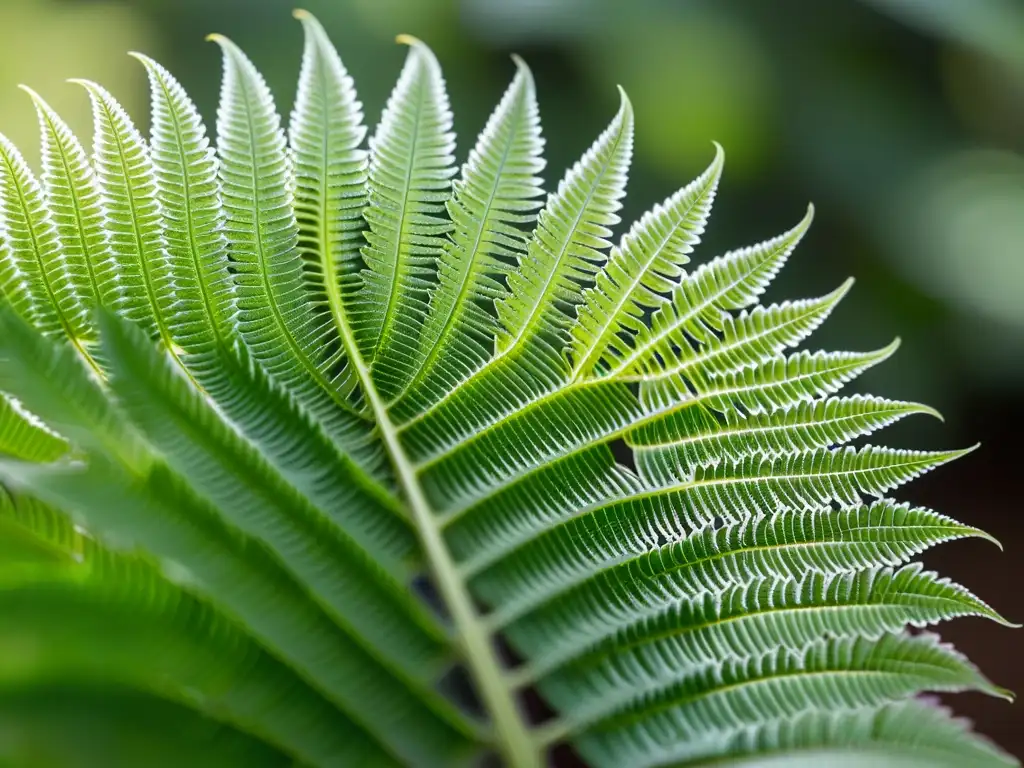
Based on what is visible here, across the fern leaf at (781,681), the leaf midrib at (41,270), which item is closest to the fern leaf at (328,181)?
the leaf midrib at (41,270)

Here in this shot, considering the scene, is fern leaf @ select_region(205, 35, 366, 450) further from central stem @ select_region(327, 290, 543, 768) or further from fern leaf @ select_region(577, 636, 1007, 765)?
fern leaf @ select_region(577, 636, 1007, 765)

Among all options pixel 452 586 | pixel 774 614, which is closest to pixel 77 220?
pixel 452 586

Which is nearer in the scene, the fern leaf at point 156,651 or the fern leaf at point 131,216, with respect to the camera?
the fern leaf at point 156,651

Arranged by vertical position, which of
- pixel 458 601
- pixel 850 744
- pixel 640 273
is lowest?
pixel 850 744

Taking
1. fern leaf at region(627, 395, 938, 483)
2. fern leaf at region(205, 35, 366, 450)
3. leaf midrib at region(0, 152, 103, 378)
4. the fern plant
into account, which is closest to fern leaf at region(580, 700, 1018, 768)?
the fern plant

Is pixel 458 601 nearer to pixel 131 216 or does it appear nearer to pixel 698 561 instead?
pixel 698 561

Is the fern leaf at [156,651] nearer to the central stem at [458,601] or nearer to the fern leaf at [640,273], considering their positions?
the central stem at [458,601]
